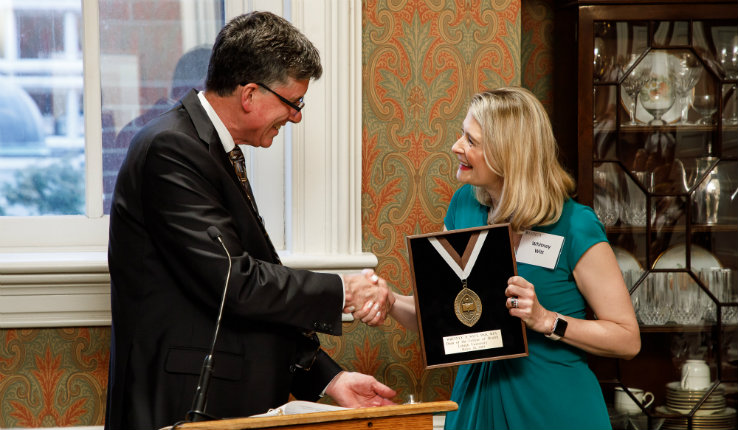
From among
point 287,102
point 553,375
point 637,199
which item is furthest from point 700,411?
point 287,102

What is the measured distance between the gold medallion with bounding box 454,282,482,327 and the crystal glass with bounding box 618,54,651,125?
1391mm

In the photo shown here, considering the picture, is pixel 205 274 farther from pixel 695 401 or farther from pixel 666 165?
pixel 695 401

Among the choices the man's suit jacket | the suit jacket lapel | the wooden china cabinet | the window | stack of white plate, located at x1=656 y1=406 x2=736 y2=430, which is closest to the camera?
the man's suit jacket

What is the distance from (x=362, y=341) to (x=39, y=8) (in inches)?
62.8

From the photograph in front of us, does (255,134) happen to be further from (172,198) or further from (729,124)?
(729,124)

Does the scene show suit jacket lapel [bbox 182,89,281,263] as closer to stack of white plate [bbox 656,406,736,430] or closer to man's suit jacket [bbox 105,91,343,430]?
man's suit jacket [bbox 105,91,343,430]

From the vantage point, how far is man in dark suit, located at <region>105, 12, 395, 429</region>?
1753 millimetres

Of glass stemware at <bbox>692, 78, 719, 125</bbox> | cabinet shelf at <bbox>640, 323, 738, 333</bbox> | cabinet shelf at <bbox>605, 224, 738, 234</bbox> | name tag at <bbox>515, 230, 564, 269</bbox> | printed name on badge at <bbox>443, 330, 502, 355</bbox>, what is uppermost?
glass stemware at <bbox>692, 78, 719, 125</bbox>

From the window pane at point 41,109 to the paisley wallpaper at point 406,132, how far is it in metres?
0.63

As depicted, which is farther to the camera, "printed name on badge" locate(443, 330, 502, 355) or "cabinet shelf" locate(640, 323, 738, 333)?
"cabinet shelf" locate(640, 323, 738, 333)

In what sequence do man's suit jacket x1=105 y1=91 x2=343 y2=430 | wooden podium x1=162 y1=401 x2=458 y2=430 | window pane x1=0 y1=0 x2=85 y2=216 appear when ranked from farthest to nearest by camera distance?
window pane x1=0 y1=0 x2=85 y2=216 → man's suit jacket x1=105 y1=91 x2=343 y2=430 → wooden podium x1=162 y1=401 x2=458 y2=430

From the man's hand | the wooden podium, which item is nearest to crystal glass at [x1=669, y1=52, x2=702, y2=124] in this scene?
the man's hand

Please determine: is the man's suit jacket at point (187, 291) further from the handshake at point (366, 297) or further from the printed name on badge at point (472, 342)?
the printed name on badge at point (472, 342)

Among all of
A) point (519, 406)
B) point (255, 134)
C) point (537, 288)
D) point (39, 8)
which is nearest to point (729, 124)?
point (537, 288)
